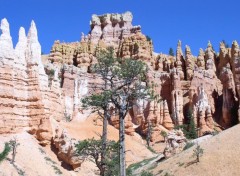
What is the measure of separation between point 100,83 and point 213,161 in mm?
39214

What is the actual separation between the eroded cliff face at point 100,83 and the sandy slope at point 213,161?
14.4 metres

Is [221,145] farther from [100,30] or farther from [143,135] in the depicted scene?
[100,30]

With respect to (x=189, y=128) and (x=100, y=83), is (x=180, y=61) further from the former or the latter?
(x=100, y=83)

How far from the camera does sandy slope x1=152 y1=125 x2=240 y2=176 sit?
33594 millimetres

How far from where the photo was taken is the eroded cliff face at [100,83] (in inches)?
1759

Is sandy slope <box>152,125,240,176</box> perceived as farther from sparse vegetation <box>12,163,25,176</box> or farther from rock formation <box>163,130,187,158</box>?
sparse vegetation <box>12,163,25,176</box>

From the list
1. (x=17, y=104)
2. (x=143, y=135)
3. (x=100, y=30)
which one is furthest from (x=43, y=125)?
(x=100, y=30)

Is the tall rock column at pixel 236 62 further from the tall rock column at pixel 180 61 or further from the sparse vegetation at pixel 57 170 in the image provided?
the sparse vegetation at pixel 57 170

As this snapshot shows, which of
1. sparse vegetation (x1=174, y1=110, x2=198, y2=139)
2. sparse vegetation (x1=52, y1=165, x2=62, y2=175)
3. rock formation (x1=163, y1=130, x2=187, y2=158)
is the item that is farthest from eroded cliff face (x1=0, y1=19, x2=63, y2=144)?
sparse vegetation (x1=174, y1=110, x2=198, y2=139)

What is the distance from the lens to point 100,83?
71.9 metres

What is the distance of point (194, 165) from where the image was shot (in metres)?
35.8

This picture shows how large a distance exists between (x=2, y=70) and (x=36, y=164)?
36.7 feet

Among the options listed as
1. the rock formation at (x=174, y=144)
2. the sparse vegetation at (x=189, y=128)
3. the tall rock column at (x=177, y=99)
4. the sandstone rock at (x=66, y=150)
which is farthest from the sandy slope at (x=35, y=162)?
the tall rock column at (x=177, y=99)

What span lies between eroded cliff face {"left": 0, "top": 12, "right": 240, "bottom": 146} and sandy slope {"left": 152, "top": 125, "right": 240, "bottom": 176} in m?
14.4
